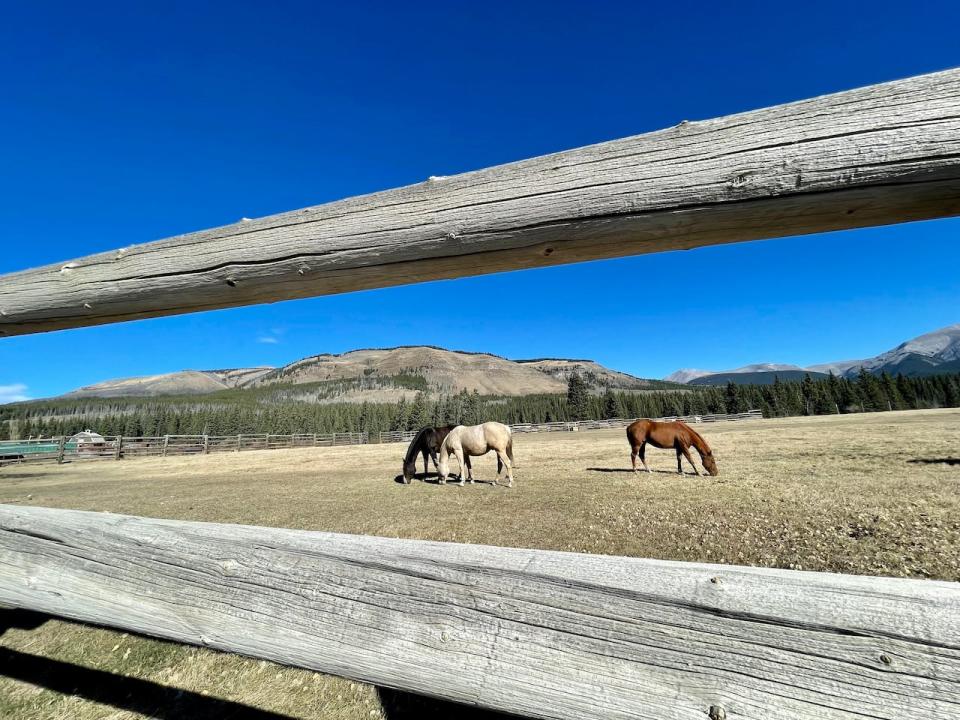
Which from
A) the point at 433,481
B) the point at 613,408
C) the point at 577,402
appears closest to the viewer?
the point at 433,481

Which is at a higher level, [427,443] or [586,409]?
[586,409]

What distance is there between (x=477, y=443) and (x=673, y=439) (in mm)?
6712

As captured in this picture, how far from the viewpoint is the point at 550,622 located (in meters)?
1.11

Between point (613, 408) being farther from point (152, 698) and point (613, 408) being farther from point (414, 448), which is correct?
point (152, 698)

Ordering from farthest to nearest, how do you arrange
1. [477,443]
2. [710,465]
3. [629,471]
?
[629,471] < [477,443] < [710,465]

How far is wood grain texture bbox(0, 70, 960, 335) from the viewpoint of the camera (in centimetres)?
104

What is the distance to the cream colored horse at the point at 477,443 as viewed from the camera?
14562 millimetres

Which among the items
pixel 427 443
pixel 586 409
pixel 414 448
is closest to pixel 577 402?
pixel 586 409

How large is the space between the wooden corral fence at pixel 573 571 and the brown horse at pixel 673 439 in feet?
46.1

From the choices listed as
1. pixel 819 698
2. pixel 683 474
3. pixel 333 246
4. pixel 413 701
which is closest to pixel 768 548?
pixel 413 701

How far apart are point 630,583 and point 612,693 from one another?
0.28 m

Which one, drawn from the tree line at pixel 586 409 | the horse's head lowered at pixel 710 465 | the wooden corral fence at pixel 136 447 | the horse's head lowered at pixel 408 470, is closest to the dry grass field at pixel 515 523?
the horse's head lowered at pixel 710 465

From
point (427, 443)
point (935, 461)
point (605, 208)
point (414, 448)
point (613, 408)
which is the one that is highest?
point (613, 408)

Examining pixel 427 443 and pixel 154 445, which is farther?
pixel 154 445
